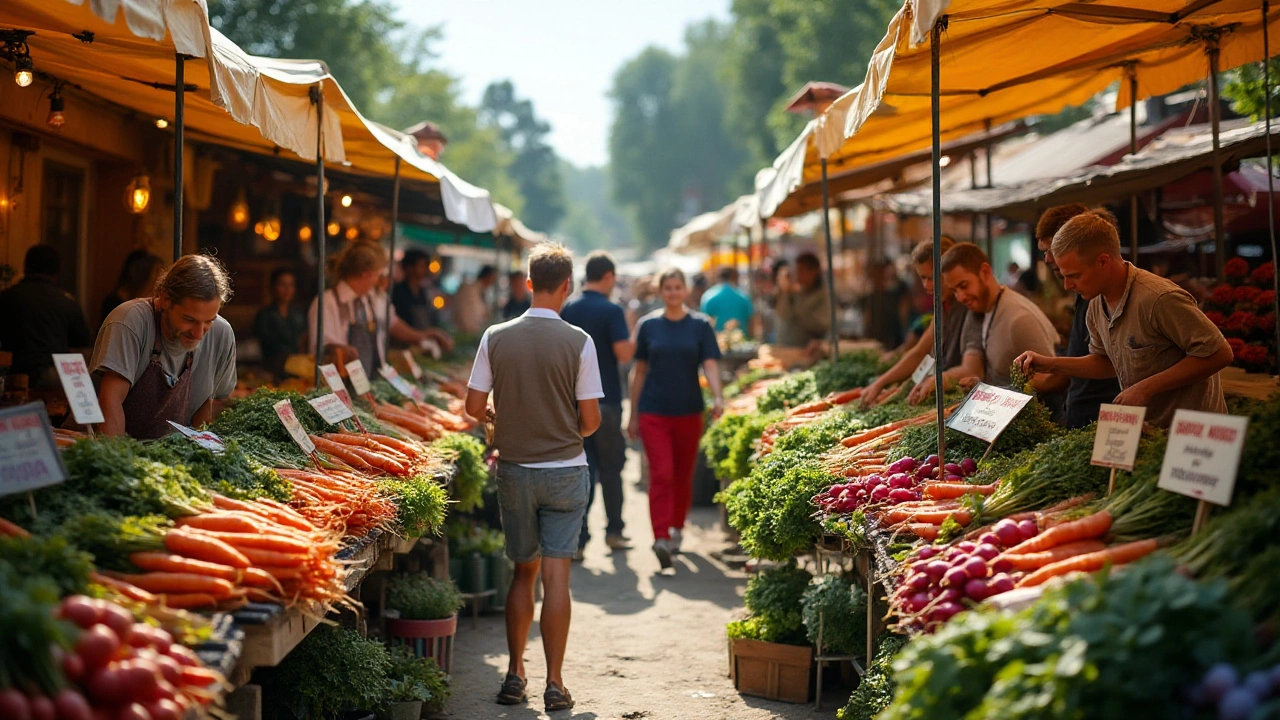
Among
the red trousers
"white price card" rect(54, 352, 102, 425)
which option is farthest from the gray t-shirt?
the red trousers

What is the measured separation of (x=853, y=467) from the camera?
5871 millimetres

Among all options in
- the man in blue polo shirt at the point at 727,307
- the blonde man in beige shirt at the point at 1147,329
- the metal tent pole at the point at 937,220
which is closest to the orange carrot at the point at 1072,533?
the blonde man in beige shirt at the point at 1147,329

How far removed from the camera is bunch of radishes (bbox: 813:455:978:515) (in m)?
5.16

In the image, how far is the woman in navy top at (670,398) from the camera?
9227 mm

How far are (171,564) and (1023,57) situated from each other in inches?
200

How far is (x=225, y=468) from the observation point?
4586mm

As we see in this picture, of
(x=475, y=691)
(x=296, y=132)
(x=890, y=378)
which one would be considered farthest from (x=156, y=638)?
(x=890, y=378)

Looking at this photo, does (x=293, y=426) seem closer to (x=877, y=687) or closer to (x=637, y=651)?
(x=637, y=651)

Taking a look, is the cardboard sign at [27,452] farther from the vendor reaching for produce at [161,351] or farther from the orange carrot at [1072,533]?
the orange carrot at [1072,533]

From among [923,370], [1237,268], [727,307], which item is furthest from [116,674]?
[727,307]

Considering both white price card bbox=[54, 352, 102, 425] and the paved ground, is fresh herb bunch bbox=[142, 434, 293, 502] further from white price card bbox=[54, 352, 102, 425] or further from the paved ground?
the paved ground

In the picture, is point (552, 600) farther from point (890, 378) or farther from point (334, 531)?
point (890, 378)

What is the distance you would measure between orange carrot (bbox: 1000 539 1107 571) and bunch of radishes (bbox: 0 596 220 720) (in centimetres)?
245

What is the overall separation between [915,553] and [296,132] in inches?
160
